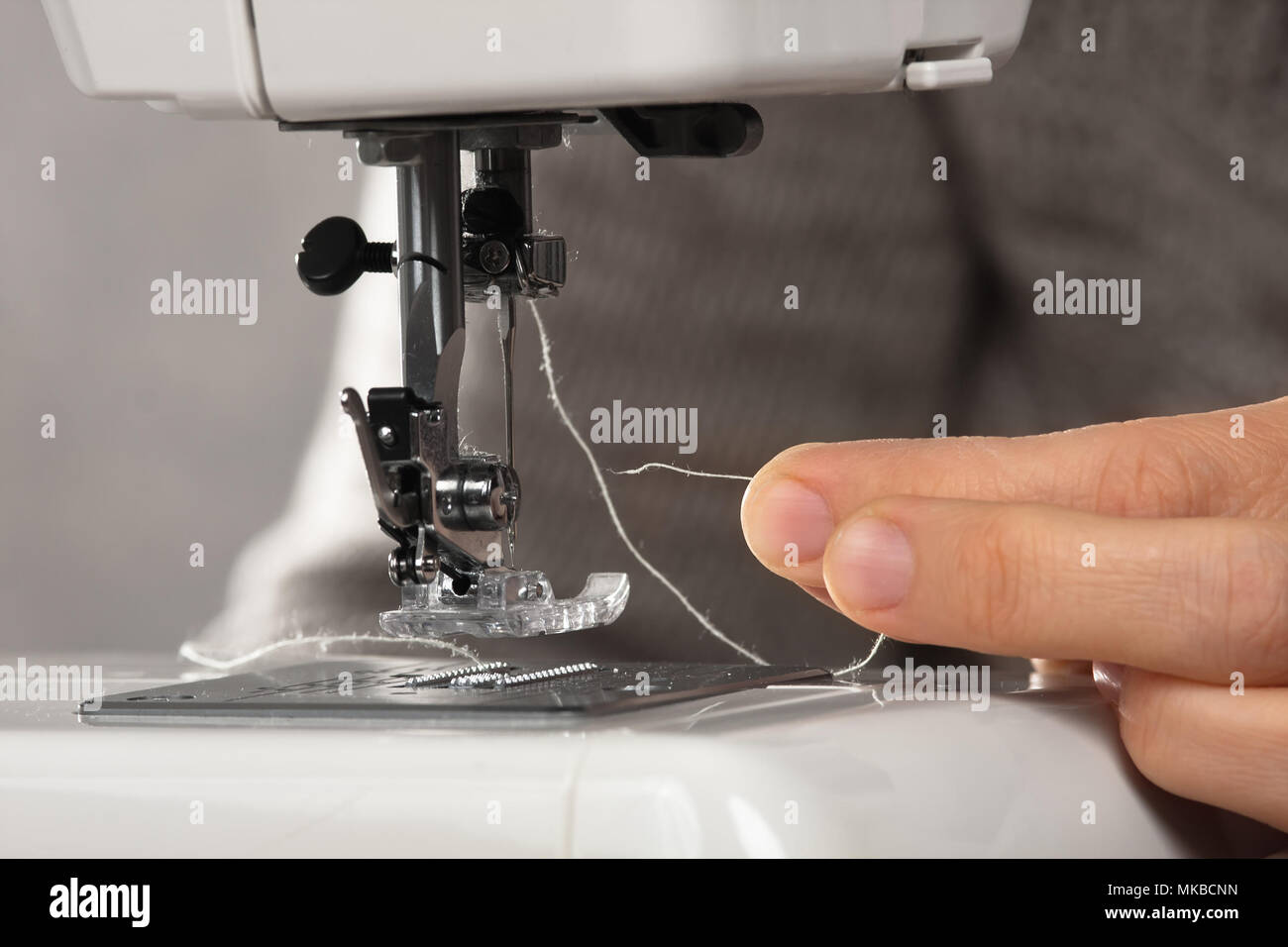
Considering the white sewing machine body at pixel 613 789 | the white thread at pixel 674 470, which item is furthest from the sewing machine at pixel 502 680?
the white thread at pixel 674 470

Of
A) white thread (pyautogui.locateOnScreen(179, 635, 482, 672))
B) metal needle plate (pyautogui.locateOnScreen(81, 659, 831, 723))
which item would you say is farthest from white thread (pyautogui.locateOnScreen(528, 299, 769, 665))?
metal needle plate (pyautogui.locateOnScreen(81, 659, 831, 723))

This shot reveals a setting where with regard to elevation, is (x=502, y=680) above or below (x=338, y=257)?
below

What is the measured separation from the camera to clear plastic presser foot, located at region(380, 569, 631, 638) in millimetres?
A: 705

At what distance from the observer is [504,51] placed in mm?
659

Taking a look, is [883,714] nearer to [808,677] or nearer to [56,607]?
[808,677]

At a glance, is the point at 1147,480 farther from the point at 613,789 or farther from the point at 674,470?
the point at 674,470

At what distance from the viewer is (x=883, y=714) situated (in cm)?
61

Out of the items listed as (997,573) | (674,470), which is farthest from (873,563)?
(674,470)

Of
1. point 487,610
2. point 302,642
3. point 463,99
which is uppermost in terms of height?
point 463,99

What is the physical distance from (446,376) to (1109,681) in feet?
1.16

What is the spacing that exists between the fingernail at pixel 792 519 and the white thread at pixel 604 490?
754mm

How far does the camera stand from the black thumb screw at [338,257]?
29.4 inches
